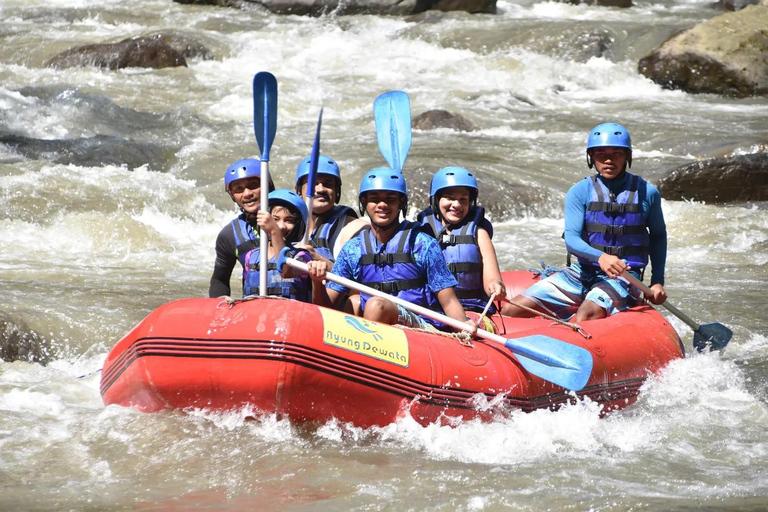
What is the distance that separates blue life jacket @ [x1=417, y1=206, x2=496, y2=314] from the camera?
16.8 ft

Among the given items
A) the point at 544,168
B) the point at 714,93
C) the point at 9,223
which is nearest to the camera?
the point at 9,223

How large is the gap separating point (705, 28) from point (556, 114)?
10.1 ft

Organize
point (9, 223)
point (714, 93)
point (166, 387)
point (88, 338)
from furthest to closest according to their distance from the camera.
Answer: point (714, 93) → point (9, 223) → point (88, 338) → point (166, 387)

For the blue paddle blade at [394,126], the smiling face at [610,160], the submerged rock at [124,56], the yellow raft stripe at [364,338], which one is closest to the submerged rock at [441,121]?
the submerged rock at [124,56]

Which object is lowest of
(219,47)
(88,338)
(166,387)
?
(88,338)

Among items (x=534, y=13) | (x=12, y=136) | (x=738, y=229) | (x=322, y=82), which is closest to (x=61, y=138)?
(x=12, y=136)

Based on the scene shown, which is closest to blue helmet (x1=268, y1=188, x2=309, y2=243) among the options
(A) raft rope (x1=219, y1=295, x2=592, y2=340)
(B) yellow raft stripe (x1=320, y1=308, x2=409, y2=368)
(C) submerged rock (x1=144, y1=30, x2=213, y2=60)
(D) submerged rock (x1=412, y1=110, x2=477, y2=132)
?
(A) raft rope (x1=219, y1=295, x2=592, y2=340)

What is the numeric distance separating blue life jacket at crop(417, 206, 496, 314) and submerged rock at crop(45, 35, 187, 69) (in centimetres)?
1192

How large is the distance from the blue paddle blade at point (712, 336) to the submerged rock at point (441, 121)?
24.1 ft

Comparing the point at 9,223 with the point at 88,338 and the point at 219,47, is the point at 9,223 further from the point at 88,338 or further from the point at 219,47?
the point at 219,47

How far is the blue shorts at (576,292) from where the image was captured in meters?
5.43

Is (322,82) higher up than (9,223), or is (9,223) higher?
(322,82)

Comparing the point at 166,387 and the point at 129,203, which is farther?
the point at 129,203

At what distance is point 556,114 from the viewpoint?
14.3 meters
